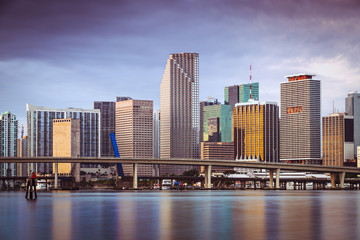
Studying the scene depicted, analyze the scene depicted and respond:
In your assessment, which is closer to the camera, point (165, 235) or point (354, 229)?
point (165, 235)

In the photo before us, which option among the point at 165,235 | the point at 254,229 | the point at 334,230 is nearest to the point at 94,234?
the point at 165,235

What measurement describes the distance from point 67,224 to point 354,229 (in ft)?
89.6

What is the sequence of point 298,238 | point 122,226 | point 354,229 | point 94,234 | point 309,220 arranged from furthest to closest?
point 309,220
point 122,226
point 354,229
point 94,234
point 298,238

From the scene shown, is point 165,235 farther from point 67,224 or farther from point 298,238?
point 67,224

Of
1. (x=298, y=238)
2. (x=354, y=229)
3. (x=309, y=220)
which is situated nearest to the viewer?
(x=298, y=238)

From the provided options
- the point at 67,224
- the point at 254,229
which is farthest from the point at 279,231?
the point at 67,224

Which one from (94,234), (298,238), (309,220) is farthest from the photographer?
(309,220)

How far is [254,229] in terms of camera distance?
2067 inches

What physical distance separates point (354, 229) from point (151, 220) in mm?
21408

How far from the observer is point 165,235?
4784 cm

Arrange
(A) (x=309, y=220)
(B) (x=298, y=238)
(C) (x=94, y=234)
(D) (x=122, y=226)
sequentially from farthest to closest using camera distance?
1. (A) (x=309, y=220)
2. (D) (x=122, y=226)
3. (C) (x=94, y=234)
4. (B) (x=298, y=238)

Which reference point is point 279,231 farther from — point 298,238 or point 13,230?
point 13,230

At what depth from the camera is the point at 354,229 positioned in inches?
2057

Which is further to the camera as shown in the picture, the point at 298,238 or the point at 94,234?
the point at 94,234
